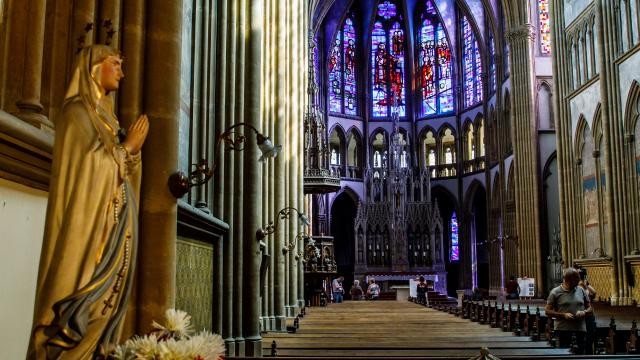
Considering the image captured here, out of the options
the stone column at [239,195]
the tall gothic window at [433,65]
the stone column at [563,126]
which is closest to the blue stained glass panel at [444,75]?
the tall gothic window at [433,65]

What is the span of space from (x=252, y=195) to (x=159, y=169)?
4.79 metres

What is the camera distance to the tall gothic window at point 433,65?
42.3m

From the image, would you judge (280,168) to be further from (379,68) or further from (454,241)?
(379,68)

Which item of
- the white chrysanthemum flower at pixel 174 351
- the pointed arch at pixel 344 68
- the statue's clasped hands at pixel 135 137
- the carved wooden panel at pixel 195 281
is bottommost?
the white chrysanthemum flower at pixel 174 351

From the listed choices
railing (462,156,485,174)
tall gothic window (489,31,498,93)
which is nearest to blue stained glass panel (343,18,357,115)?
railing (462,156,485,174)

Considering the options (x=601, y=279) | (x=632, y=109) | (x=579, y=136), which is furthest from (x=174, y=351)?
(x=579, y=136)

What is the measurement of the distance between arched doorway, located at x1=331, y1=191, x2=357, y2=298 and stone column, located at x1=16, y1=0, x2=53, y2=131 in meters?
38.3

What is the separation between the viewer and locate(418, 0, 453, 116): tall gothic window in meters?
42.3

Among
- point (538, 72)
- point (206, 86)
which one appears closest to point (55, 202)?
point (206, 86)

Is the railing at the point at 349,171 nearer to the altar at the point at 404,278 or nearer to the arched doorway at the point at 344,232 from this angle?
the arched doorway at the point at 344,232

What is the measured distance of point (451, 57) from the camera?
4203 cm

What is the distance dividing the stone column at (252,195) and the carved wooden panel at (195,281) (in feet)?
4.27

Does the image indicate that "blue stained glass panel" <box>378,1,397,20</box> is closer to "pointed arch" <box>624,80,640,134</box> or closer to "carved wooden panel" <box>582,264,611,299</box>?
"carved wooden panel" <box>582,264,611,299</box>

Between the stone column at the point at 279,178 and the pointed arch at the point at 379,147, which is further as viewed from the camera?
the pointed arch at the point at 379,147
